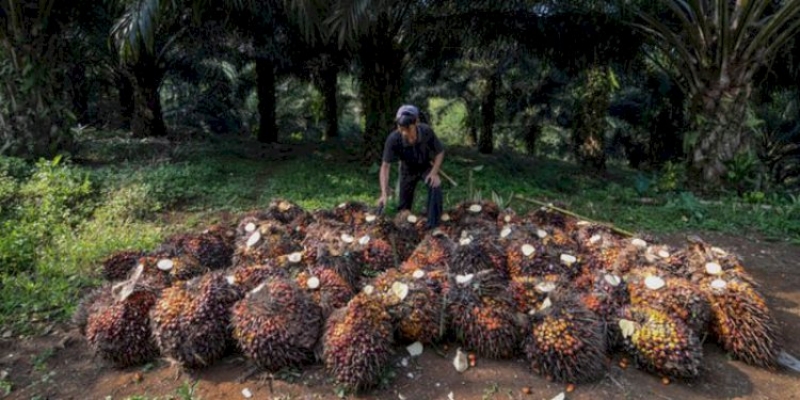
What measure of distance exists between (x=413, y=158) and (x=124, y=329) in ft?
7.92

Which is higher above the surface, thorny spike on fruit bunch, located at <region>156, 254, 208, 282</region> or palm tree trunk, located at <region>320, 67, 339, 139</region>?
palm tree trunk, located at <region>320, 67, 339, 139</region>

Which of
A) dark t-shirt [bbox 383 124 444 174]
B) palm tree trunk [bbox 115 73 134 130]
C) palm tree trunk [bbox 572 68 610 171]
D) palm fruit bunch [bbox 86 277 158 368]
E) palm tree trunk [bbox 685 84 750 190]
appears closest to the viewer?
palm fruit bunch [bbox 86 277 158 368]

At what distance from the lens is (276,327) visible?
234 cm

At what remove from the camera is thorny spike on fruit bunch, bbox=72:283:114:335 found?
2.61m

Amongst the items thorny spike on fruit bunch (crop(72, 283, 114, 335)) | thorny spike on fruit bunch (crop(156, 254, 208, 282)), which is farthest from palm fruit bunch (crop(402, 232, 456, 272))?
thorny spike on fruit bunch (crop(72, 283, 114, 335))

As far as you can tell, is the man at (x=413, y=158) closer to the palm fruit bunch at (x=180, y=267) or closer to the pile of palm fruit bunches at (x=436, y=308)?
the pile of palm fruit bunches at (x=436, y=308)

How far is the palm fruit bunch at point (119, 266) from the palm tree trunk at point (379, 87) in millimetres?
4864

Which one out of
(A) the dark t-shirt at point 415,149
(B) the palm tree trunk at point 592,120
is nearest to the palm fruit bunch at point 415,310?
(A) the dark t-shirt at point 415,149

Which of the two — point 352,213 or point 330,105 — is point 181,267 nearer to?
point 352,213

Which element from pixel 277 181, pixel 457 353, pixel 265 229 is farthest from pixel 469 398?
pixel 277 181

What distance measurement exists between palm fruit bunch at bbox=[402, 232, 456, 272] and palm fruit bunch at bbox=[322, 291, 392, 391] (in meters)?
0.52

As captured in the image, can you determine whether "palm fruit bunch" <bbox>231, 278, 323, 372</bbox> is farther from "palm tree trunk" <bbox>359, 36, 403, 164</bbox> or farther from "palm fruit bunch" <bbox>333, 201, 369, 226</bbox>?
"palm tree trunk" <bbox>359, 36, 403, 164</bbox>

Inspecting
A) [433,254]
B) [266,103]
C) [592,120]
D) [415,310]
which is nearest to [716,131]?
[592,120]

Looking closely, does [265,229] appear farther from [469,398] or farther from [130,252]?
[469,398]
